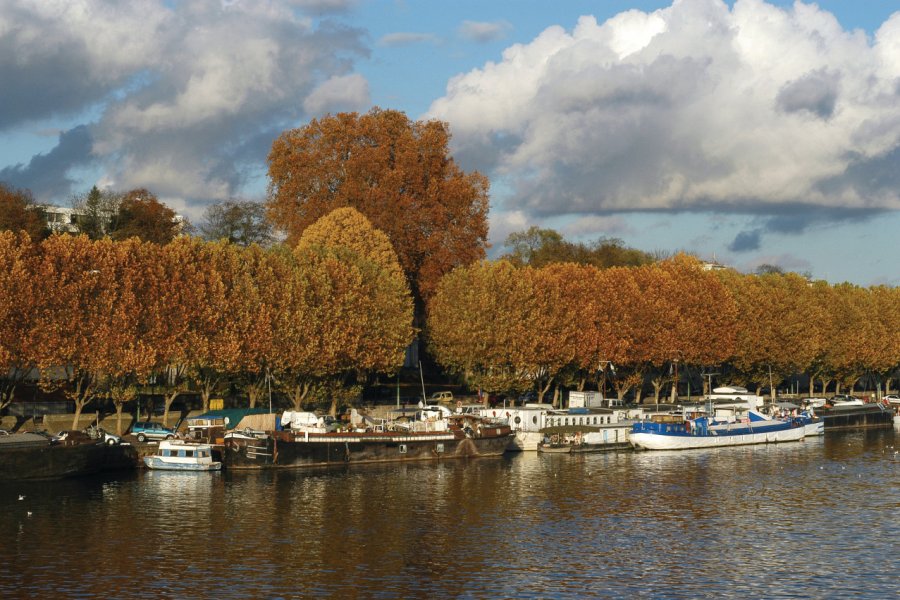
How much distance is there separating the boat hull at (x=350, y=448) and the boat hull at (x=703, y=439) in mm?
17889

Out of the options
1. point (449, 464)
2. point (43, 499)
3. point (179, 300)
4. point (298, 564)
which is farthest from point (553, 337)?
point (298, 564)

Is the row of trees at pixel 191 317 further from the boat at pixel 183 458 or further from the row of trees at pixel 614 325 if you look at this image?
the row of trees at pixel 614 325

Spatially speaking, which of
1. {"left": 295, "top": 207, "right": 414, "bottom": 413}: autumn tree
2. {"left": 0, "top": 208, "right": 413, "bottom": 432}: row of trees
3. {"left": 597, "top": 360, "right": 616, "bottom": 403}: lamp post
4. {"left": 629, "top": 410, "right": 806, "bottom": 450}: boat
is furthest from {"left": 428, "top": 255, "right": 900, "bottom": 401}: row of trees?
{"left": 629, "top": 410, "right": 806, "bottom": 450}: boat

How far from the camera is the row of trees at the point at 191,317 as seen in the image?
10694 cm

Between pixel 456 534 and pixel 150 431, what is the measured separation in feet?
165

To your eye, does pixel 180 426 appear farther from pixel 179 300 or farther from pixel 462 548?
pixel 462 548

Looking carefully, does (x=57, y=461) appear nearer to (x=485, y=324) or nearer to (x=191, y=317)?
(x=191, y=317)

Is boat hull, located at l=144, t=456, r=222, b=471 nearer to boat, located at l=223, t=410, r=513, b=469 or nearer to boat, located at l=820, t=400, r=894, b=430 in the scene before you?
boat, located at l=223, t=410, r=513, b=469

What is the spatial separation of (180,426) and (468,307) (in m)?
45.6

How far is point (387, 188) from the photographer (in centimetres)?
16350

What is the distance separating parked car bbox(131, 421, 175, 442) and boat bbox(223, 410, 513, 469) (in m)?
8.83

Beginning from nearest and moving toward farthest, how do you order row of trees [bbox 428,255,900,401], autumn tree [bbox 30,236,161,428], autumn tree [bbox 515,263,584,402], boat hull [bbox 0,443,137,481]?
boat hull [bbox 0,443,137,481] < autumn tree [bbox 30,236,161,428] < row of trees [bbox 428,255,900,401] < autumn tree [bbox 515,263,584,402]

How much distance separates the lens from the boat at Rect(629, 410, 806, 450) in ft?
428

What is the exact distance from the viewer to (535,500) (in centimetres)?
8769
